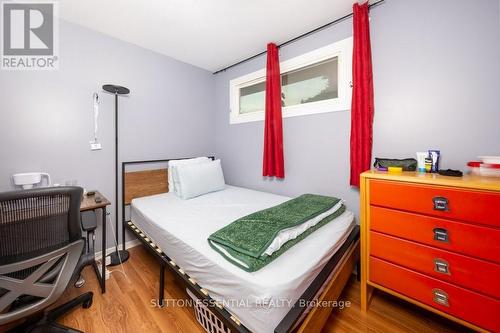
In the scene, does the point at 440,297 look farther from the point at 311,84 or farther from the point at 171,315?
the point at 311,84

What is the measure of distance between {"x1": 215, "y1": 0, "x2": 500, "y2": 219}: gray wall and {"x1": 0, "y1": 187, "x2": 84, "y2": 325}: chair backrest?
6.70ft

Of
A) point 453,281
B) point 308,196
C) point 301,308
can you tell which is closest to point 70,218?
point 301,308

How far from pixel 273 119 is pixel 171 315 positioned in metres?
2.08

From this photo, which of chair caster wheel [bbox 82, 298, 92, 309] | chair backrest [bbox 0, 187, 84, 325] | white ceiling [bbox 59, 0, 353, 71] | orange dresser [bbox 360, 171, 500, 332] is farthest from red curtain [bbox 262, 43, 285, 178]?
chair caster wheel [bbox 82, 298, 92, 309]

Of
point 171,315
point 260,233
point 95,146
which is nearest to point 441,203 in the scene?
point 260,233

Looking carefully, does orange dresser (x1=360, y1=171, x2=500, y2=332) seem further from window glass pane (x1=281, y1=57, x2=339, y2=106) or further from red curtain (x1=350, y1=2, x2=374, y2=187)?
window glass pane (x1=281, y1=57, x2=339, y2=106)

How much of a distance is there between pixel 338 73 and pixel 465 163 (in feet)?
4.17

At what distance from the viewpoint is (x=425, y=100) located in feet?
5.25

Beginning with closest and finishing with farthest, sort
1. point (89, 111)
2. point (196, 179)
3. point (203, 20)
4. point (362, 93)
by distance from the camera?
point (362, 93) < point (203, 20) < point (89, 111) < point (196, 179)

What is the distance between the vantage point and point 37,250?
1.08 metres

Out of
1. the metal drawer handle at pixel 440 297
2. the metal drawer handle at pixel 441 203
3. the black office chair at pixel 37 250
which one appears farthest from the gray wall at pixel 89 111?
the metal drawer handle at pixel 440 297

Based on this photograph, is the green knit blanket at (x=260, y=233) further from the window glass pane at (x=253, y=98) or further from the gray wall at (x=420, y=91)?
the window glass pane at (x=253, y=98)

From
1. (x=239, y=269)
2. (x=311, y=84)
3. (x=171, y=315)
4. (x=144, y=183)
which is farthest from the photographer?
(x=144, y=183)

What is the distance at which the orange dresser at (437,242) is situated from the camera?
1086mm
